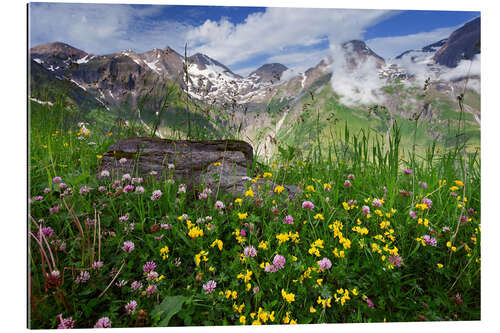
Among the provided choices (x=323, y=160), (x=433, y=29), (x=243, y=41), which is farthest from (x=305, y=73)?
(x=433, y=29)

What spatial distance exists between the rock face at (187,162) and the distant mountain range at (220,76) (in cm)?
40

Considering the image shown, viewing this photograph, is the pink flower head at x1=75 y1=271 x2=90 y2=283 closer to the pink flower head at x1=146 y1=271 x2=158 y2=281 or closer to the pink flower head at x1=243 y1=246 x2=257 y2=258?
the pink flower head at x1=146 y1=271 x2=158 y2=281

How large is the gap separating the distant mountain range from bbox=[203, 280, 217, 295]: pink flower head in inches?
66.3

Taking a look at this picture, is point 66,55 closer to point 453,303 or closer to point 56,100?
point 56,100

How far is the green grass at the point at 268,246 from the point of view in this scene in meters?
1.45

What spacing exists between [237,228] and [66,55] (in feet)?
6.39

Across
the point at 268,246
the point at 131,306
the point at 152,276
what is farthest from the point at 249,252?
the point at 131,306

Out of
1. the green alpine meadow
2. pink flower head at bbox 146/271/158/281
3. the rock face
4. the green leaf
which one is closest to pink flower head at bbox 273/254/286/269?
the green alpine meadow

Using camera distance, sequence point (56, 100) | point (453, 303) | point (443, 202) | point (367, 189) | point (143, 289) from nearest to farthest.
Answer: point (143, 289) → point (453, 303) → point (443, 202) → point (367, 189) → point (56, 100)

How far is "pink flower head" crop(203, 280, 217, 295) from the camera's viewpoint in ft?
4.75

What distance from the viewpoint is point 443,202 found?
212 centimetres

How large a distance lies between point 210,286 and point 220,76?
177 cm

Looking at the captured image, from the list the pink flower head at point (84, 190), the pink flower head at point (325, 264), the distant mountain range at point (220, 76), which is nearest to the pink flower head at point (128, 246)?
the pink flower head at point (84, 190)

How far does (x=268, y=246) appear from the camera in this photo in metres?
1.63
